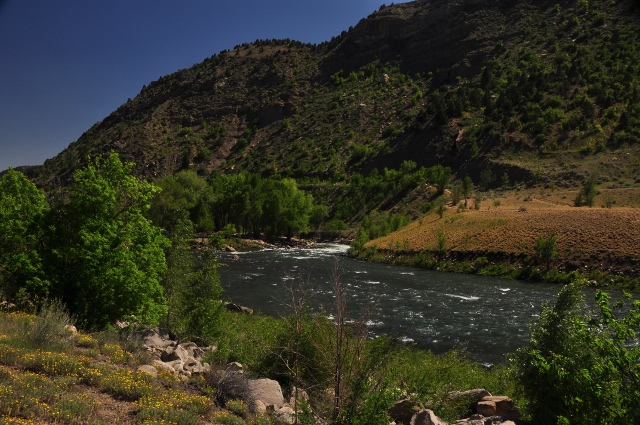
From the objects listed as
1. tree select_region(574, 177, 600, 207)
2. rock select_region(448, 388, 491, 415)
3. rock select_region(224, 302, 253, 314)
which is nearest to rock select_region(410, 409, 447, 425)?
rock select_region(448, 388, 491, 415)

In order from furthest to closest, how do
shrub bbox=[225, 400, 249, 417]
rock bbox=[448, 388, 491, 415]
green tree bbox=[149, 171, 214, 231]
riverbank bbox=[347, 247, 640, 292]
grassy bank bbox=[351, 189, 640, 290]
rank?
green tree bbox=[149, 171, 214, 231] → grassy bank bbox=[351, 189, 640, 290] → riverbank bbox=[347, 247, 640, 292] → rock bbox=[448, 388, 491, 415] → shrub bbox=[225, 400, 249, 417]

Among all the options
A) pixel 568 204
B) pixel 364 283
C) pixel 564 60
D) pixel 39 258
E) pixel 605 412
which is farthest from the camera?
pixel 564 60

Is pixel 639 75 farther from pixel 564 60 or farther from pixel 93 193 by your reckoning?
pixel 93 193

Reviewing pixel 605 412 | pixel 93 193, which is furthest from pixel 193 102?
pixel 605 412

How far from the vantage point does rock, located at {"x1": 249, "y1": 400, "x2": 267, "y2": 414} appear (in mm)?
8648

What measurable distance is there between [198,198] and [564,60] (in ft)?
247

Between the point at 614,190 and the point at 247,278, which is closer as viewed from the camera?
the point at 247,278

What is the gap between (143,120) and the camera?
427 ft

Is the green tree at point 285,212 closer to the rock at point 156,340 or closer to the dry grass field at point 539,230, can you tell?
the dry grass field at point 539,230

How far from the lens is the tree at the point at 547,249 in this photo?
119ft

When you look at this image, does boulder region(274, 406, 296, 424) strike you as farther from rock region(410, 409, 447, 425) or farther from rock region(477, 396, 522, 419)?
rock region(477, 396, 522, 419)

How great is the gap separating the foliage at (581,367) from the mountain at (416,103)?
56495mm

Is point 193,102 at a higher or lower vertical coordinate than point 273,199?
higher

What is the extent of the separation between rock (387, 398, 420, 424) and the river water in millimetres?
2771
